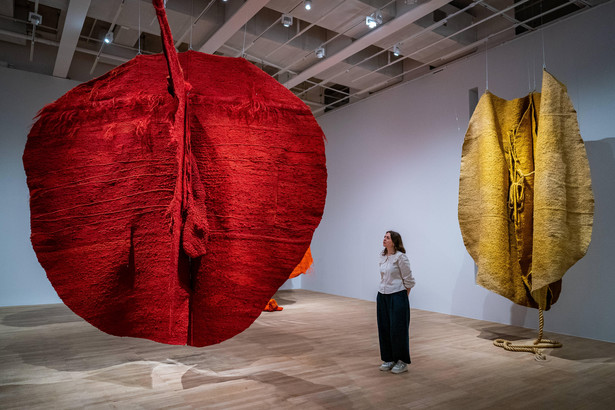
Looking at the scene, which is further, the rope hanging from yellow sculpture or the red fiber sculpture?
the rope hanging from yellow sculpture

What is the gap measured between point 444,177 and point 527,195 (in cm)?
220

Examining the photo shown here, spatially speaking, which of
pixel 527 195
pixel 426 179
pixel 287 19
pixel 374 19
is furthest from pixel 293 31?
pixel 527 195

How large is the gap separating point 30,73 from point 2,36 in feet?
1.99

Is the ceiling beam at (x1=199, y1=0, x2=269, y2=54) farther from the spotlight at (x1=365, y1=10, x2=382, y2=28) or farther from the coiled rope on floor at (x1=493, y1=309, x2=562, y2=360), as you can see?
the coiled rope on floor at (x1=493, y1=309, x2=562, y2=360)

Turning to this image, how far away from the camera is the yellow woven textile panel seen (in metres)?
3.50

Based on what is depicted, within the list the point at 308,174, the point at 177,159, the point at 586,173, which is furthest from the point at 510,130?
the point at 177,159

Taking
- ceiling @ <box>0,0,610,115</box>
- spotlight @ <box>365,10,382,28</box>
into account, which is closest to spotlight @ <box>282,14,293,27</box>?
ceiling @ <box>0,0,610,115</box>

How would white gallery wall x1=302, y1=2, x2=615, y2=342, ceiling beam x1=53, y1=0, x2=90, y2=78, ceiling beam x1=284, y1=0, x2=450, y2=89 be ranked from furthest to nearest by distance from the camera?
1. ceiling beam x1=53, y1=0, x2=90, y2=78
2. ceiling beam x1=284, y1=0, x2=450, y2=89
3. white gallery wall x1=302, y1=2, x2=615, y2=342

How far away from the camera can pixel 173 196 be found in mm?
979

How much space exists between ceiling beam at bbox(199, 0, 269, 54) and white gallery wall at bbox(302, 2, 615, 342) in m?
2.90

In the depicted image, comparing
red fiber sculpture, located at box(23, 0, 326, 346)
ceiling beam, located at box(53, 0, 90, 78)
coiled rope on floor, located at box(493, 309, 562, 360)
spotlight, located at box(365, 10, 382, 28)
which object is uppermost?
spotlight, located at box(365, 10, 382, 28)

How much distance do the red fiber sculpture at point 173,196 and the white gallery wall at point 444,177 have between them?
454cm

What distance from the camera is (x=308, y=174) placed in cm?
109

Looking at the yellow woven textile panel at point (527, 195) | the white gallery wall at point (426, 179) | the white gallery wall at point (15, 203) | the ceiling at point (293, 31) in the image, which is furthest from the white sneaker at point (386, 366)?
the white gallery wall at point (15, 203)
